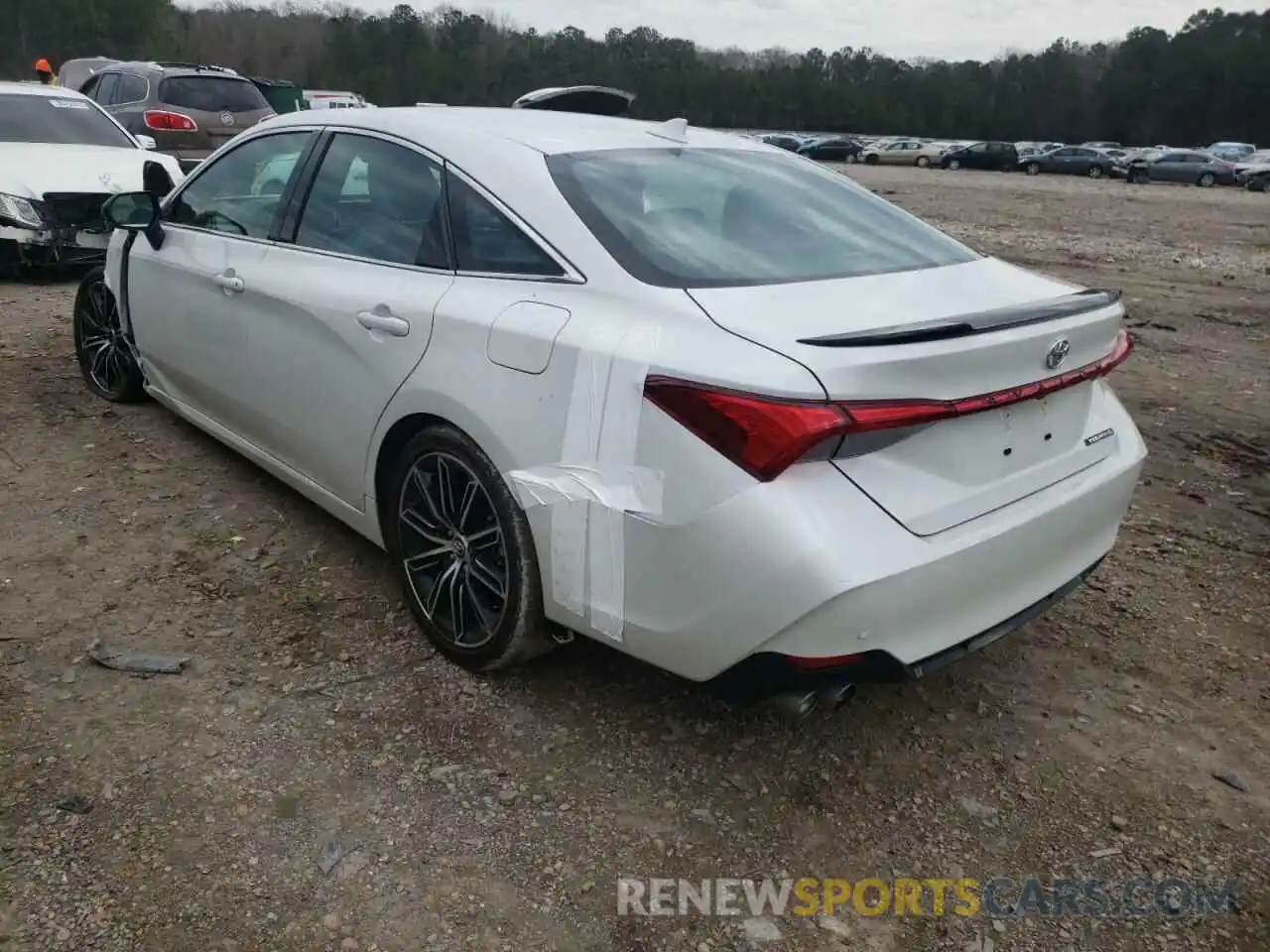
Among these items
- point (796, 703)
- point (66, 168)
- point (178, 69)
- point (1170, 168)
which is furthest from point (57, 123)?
point (1170, 168)

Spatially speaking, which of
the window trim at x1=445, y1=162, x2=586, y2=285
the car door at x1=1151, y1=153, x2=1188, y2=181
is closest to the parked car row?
the car door at x1=1151, y1=153, x2=1188, y2=181

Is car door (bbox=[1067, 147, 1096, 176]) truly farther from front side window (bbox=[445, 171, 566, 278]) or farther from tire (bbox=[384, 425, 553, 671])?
tire (bbox=[384, 425, 553, 671])

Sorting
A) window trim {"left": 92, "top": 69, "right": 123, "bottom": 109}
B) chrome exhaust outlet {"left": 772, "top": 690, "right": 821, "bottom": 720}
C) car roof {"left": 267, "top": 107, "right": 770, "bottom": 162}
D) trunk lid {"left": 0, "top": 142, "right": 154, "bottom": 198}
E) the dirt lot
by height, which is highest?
window trim {"left": 92, "top": 69, "right": 123, "bottom": 109}

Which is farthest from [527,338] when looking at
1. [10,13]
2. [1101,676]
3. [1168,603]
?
[10,13]

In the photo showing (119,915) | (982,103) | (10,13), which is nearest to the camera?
(119,915)

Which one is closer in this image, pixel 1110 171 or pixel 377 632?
pixel 377 632

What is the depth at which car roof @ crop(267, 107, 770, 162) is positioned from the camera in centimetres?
303

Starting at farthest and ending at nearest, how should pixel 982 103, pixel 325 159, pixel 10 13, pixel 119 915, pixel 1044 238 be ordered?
1. pixel 982 103
2. pixel 10 13
3. pixel 1044 238
4. pixel 325 159
5. pixel 119 915

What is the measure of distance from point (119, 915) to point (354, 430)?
1508 mm

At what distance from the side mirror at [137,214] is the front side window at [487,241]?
6.49 feet

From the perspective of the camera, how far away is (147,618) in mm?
3270

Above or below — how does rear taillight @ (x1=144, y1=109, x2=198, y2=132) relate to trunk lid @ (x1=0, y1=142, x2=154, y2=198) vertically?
above

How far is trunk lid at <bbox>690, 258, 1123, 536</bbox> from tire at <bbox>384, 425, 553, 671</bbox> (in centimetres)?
82

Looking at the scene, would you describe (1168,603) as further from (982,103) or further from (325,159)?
(982,103)
